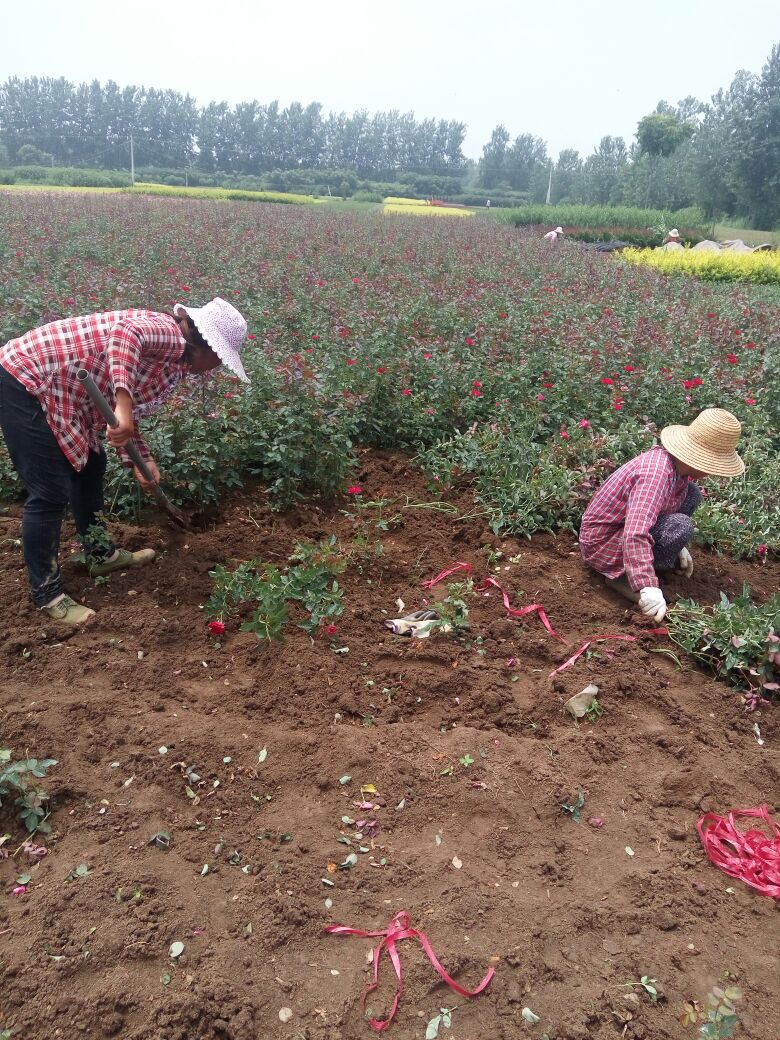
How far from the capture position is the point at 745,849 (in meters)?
2.24

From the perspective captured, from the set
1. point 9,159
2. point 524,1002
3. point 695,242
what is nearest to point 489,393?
point 524,1002

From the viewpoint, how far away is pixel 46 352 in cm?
276

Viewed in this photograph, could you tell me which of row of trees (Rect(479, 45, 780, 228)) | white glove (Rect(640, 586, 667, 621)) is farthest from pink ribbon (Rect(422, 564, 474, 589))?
row of trees (Rect(479, 45, 780, 228))

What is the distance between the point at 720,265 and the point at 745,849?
60.8ft

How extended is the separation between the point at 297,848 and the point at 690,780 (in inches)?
54.2

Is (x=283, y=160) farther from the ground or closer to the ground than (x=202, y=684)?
farther from the ground

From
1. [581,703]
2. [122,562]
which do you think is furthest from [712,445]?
[122,562]

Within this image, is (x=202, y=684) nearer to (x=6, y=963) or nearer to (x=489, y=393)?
(x=6, y=963)

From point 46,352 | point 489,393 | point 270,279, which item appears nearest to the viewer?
point 46,352

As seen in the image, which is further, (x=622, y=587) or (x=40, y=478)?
(x=622, y=587)

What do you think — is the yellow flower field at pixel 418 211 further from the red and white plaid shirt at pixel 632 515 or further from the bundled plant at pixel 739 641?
the bundled plant at pixel 739 641

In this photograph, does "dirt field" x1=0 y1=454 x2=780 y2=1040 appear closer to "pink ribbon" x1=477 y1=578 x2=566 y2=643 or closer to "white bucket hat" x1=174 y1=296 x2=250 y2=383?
"pink ribbon" x1=477 y1=578 x2=566 y2=643

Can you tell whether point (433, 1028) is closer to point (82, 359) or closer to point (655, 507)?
point (655, 507)

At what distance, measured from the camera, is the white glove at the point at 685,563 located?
3.59 metres
